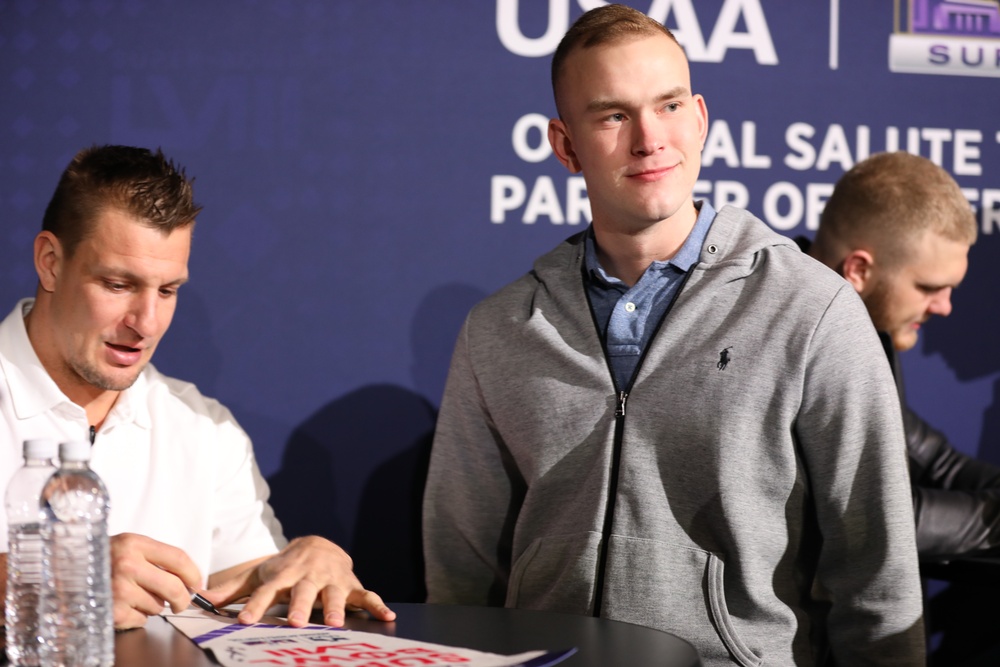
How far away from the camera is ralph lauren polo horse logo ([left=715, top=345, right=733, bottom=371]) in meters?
1.73

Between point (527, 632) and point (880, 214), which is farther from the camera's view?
point (880, 214)

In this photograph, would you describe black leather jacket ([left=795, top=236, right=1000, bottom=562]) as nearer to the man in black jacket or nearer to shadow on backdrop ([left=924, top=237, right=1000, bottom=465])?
the man in black jacket

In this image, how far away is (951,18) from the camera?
281 cm

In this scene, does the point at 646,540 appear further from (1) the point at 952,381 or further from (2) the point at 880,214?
(1) the point at 952,381

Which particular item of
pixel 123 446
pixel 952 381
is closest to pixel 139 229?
pixel 123 446

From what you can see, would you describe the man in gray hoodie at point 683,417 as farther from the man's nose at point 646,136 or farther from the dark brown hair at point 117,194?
the dark brown hair at point 117,194

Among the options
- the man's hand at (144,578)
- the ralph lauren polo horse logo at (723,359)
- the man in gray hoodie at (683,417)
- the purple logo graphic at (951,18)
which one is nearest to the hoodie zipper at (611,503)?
the man in gray hoodie at (683,417)

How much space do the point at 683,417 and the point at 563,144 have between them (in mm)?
556

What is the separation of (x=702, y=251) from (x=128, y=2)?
142cm

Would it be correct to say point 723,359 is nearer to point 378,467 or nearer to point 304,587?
point 304,587

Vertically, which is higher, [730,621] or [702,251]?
[702,251]

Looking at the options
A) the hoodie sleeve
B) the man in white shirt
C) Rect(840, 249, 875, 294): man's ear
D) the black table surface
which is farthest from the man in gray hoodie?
Rect(840, 249, 875, 294): man's ear

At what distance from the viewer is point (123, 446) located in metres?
1.96

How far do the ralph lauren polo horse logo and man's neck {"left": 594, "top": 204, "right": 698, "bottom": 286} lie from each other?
22 cm
